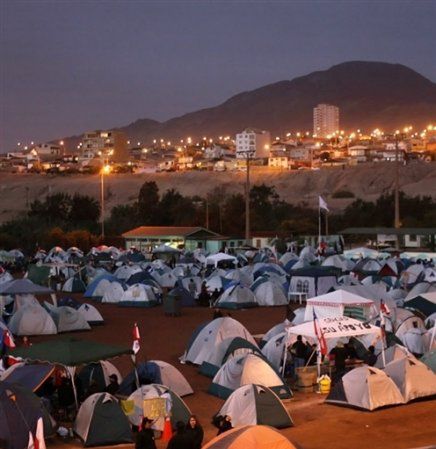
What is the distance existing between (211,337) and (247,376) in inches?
143

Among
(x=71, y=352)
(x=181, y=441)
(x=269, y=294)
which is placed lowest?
(x=269, y=294)

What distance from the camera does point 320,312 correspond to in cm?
2020

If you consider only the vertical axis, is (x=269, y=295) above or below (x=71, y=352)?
Result: below

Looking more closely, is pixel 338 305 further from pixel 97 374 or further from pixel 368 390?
pixel 97 374

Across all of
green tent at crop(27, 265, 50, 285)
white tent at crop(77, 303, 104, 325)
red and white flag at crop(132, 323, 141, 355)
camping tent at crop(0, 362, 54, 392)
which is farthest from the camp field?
green tent at crop(27, 265, 50, 285)

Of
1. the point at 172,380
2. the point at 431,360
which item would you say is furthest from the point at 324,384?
the point at 172,380

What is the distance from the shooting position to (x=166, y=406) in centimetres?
1286

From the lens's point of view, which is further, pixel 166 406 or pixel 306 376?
A: pixel 306 376

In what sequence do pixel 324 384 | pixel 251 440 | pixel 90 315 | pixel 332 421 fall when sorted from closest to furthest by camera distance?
1. pixel 251 440
2. pixel 332 421
3. pixel 324 384
4. pixel 90 315

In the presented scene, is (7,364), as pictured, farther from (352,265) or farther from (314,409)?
(352,265)

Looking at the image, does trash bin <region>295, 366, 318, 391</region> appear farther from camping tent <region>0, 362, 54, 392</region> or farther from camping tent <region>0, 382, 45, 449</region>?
camping tent <region>0, 382, 45, 449</region>

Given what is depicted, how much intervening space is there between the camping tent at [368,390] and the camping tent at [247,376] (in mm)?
1101

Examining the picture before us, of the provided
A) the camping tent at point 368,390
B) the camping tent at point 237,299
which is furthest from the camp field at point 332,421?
the camping tent at point 237,299

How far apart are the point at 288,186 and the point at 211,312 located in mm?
102019
